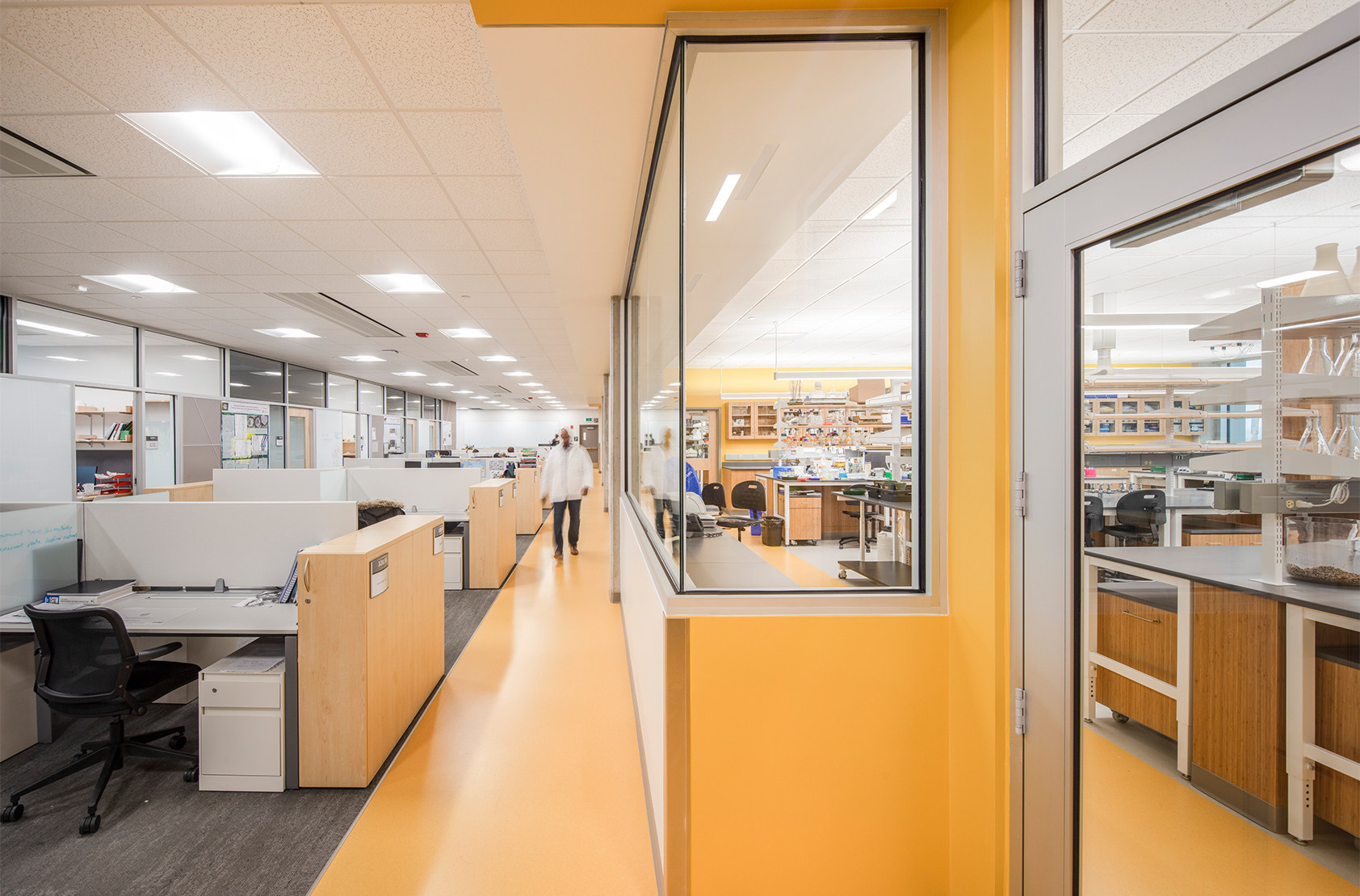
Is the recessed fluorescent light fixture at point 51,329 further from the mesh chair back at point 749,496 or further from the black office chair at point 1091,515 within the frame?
the black office chair at point 1091,515

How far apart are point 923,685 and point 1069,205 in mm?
1224

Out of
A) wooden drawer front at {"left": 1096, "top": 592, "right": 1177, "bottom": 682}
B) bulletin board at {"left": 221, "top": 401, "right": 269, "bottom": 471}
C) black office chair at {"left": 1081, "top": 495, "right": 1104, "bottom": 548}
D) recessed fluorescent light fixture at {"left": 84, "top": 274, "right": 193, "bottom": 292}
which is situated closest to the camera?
wooden drawer front at {"left": 1096, "top": 592, "right": 1177, "bottom": 682}

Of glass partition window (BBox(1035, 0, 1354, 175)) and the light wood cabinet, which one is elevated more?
glass partition window (BBox(1035, 0, 1354, 175))

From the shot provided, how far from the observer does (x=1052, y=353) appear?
45.7 inches

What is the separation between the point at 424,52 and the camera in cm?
190

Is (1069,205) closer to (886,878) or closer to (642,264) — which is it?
(886,878)

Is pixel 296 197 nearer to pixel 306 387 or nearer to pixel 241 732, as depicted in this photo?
pixel 241 732

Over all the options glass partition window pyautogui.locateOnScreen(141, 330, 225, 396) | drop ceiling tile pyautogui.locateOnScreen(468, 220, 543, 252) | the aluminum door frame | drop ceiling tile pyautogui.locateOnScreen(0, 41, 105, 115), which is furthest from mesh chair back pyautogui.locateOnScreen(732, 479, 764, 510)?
glass partition window pyautogui.locateOnScreen(141, 330, 225, 396)

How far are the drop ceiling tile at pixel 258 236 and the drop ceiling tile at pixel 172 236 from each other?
9 cm

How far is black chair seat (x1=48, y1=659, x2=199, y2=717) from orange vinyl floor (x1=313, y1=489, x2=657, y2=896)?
1028mm

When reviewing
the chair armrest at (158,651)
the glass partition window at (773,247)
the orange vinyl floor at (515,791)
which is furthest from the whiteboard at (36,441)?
the glass partition window at (773,247)

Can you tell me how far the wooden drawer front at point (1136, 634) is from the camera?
3.23ft

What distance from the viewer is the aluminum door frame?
1.03 m

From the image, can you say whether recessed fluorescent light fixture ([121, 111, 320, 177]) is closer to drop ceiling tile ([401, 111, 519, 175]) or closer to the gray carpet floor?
drop ceiling tile ([401, 111, 519, 175])
